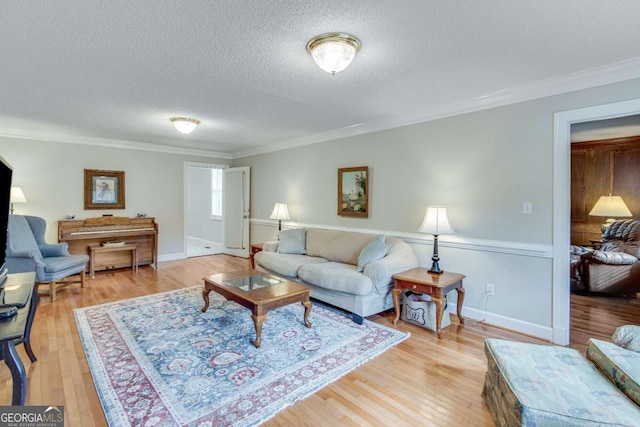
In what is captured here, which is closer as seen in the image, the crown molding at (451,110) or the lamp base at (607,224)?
the crown molding at (451,110)

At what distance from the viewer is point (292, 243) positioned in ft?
15.7

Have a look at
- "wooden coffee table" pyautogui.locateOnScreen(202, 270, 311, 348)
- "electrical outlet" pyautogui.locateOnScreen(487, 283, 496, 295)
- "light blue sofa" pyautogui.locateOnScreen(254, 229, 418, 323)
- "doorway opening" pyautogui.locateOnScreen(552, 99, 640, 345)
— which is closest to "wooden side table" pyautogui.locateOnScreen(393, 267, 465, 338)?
"light blue sofa" pyautogui.locateOnScreen(254, 229, 418, 323)

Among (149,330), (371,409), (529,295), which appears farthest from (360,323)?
(149,330)

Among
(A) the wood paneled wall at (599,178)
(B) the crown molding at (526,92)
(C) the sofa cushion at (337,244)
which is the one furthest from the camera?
(A) the wood paneled wall at (599,178)

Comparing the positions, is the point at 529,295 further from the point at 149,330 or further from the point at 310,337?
the point at 149,330

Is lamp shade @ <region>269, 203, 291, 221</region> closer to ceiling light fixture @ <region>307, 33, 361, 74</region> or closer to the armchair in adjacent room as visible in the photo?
ceiling light fixture @ <region>307, 33, 361, 74</region>

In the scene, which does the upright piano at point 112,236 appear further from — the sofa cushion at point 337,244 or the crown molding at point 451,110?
the sofa cushion at point 337,244

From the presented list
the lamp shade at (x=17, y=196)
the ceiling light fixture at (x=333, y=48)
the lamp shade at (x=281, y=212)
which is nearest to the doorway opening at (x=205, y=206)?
the lamp shade at (x=281, y=212)

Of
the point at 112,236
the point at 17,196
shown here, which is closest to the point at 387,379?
the point at 112,236

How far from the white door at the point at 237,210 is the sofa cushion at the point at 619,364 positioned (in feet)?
19.3

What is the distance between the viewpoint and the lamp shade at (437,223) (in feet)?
10.7

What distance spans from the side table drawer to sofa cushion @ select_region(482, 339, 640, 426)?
101 centimetres

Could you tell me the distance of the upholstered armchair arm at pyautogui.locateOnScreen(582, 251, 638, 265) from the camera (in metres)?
4.05

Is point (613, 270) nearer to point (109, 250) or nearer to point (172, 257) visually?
point (172, 257)
